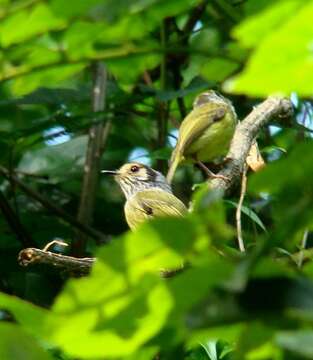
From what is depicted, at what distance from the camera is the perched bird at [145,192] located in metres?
6.09

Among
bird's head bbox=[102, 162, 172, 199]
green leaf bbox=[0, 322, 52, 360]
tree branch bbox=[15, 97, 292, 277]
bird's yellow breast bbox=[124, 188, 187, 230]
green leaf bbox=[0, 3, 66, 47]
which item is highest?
bird's head bbox=[102, 162, 172, 199]

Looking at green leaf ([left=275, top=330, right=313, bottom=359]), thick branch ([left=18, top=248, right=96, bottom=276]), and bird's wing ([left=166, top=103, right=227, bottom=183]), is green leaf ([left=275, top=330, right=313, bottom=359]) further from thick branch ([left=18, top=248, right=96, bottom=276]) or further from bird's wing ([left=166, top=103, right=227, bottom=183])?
bird's wing ([left=166, top=103, right=227, bottom=183])

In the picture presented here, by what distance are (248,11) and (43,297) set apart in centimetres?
386

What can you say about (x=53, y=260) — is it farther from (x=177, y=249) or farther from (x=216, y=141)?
(x=216, y=141)

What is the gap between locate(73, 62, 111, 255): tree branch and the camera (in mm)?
5316

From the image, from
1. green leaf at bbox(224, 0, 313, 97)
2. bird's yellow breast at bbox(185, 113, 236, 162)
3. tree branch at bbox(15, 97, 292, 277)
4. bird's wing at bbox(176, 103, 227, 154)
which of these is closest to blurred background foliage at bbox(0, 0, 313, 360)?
green leaf at bbox(224, 0, 313, 97)

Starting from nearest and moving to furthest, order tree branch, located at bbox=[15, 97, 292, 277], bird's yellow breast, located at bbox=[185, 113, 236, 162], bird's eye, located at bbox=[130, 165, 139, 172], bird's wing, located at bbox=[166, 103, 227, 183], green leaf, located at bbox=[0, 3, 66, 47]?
green leaf, located at bbox=[0, 3, 66, 47] → tree branch, located at bbox=[15, 97, 292, 277] → bird's wing, located at bbox=[166, 103, 227, 183] → bird's yellow breast, located at bbox=[185, 113, 236, 162] → bird's eye, located at bbox=[130, 165, 139, 172]

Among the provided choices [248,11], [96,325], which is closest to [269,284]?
[96,325]

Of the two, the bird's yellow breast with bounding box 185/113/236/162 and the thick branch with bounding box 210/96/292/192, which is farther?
the bird's yellow breast with bounding box 185/113/236/162

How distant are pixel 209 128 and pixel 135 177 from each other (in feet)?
2.18

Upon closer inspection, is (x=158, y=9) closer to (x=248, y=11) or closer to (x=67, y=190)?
(x=248, y=11)

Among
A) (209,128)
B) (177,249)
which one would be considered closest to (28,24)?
(177,249)

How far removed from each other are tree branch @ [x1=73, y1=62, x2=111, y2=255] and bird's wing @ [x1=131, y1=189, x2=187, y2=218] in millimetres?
500

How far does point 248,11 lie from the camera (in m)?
1.13
